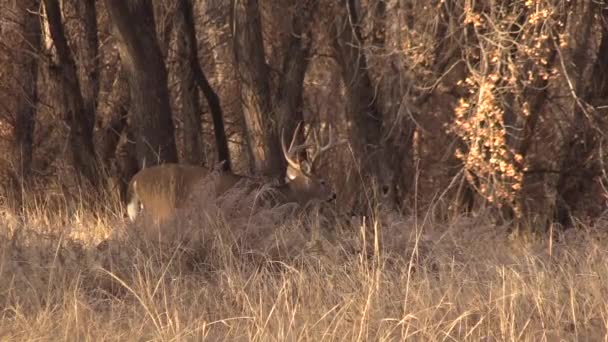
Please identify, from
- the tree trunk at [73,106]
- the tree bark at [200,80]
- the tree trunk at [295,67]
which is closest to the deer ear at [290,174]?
the tree trunk at [295,67]

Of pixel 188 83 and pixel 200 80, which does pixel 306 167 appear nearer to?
pixel 200 80

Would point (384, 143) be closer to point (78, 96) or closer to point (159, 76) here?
point (159, 76)

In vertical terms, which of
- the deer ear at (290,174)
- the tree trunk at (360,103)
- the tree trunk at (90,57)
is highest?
the tree trunk at (90,57)

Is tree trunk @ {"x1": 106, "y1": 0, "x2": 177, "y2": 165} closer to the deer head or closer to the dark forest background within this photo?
the dark forest background

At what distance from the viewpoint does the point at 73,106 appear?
45.3 feet

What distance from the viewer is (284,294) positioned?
5.65 meters

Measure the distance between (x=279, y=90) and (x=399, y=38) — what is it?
126 inches

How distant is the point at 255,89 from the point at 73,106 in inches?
103

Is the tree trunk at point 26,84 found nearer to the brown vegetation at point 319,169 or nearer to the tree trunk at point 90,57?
the brown vegetation at point 319,169

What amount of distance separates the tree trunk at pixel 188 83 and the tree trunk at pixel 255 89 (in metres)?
1.90

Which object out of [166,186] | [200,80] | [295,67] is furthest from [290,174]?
[200,80]

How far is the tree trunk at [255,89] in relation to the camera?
12.2 meters

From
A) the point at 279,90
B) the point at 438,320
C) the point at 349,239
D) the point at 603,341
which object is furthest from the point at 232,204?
the point at 279,90

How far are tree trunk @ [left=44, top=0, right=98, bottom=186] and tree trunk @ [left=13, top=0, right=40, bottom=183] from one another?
2.68ft
